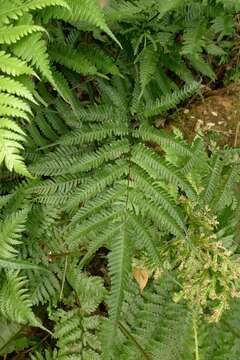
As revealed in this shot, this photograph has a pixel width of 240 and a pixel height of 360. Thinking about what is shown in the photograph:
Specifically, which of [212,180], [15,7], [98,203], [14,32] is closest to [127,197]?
[98,203]

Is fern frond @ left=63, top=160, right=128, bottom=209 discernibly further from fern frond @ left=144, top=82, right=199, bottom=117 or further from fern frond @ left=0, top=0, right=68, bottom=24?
fern frond @ left=0, top=0, right=68, bottom=24

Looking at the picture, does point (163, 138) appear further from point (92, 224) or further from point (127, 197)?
point (92, 224)

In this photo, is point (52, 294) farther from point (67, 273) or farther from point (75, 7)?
point (75, 7)

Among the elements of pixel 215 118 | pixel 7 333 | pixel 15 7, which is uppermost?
pixel 215 118

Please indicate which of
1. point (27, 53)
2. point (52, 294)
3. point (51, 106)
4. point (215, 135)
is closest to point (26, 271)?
point (52, 294)

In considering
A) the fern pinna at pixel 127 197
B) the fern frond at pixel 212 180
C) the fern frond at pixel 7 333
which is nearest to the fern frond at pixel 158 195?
the fern pinna at pixel 127 197

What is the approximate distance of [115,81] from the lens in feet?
11.2

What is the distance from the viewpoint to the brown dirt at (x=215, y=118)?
3754 millimetres

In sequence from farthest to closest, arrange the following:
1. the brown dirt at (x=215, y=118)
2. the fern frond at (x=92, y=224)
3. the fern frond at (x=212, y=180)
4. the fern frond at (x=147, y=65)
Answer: the brown dirt at (x=215, y=118) < the fern frond at (x=212, y=180) < the fern frond at (x=147, y=65) < the fern frond at (x=92, y=224)

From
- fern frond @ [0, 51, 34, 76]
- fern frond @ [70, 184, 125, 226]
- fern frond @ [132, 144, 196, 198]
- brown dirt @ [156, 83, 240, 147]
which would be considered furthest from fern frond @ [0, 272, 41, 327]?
brown dirt @ [156, 83, 240, 147]

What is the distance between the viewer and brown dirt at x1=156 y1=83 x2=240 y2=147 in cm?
375

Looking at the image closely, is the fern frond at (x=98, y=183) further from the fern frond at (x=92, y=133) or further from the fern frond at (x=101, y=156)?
the fern frond at (x=92, y=133)

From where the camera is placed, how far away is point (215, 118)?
3.78 m

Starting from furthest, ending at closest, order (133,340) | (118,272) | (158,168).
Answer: (133,340) → (158,168) → (118,272)
